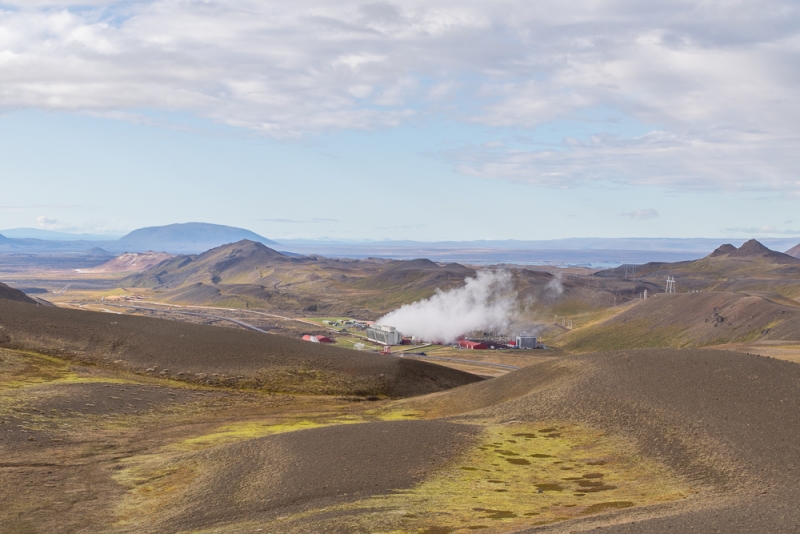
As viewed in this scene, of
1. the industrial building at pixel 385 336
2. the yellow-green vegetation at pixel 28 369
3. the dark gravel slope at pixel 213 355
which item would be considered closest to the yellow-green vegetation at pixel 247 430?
the dark gravel slope at pixel 213 355

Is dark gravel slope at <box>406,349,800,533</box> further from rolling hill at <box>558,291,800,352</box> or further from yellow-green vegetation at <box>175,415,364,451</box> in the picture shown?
rolling hill at <box>558,291,800,352</box>

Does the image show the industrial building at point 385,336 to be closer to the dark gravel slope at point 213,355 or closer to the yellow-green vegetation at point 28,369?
the dark gravel slope at point 213,355

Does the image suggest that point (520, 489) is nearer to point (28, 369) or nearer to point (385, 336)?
point (28, 369)

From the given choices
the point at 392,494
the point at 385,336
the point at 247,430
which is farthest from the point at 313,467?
the point at 385,336

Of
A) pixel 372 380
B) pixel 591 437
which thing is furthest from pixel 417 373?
pixel 591 437

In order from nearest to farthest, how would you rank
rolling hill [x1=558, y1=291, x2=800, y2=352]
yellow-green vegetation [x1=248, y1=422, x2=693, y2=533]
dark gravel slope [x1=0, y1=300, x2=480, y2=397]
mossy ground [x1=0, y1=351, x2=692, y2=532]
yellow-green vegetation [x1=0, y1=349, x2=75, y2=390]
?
yellow-green vegetation [x1=248, y1=422, x2=693, y2=533] < mossy ground [x1=0, y1=351, x2=692, y2=532] < yellow-green vegetation [x1=0, y1=349, x2=75, y2=390] < dark gravel slope [x1=0, y1=300, x2=480, y2=397] < rolling hill [x1=558, y1=291, x2=800, y2=352]

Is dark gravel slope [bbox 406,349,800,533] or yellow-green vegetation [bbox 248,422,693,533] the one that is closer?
dark gravel slope [bbox 406,349,800,533]

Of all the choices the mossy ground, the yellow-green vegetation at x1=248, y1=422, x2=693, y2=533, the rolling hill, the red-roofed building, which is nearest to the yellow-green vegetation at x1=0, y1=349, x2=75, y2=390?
the mossy ground
